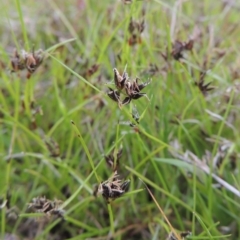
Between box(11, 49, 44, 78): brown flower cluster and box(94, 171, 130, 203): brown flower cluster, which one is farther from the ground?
box(11, 49, 44, 78): brown flower cluster

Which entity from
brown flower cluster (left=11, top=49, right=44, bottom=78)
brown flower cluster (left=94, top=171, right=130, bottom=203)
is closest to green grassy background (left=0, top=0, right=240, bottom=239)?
brown flower cluster (left=11, top=49, right=44, bottom=78)

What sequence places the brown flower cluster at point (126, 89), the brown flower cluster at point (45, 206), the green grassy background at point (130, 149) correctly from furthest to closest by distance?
1. the green grassy background at point (130, 149)
2. the brown flower cluster at point (45, 206)
3. the brown flower cluster at point (126, 89)

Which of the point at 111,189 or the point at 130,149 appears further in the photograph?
the point at 130,149

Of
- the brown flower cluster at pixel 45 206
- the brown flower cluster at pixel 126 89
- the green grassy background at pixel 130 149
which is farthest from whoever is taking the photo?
the green grassy background at pixel 130 149

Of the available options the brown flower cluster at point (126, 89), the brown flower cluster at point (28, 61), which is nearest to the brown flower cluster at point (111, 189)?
the brown flower cluster at point (126, 89)

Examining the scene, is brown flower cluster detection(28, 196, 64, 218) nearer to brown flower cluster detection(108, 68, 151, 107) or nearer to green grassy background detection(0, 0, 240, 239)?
green grassy background detection(0, 0, 240, 239)

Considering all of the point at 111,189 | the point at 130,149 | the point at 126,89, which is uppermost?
the point at 126,89

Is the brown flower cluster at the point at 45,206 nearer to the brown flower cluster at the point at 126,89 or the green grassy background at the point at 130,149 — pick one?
the green grassy background at the point at 130,149

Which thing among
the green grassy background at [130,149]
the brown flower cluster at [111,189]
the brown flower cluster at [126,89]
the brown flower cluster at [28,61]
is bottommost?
the green grassy background at [130,149]

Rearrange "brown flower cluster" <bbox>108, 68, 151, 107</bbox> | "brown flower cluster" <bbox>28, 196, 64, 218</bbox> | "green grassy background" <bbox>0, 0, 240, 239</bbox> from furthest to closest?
"green grassy background" <bbox>0, 0, 240, 239</bbox>
"brown flower cluster" <bbox>28, 196, 64, 218</bbox>
"brown flower cluster" <bbox>108, 68, 151, 107</bbox>

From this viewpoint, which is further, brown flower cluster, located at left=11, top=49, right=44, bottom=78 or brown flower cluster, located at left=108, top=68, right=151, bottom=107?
brown flower cluster, located at left=11, top=49, right=44, bottom=78

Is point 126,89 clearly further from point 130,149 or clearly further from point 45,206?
point 130,149

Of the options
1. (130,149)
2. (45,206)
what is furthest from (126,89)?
(130,149)
